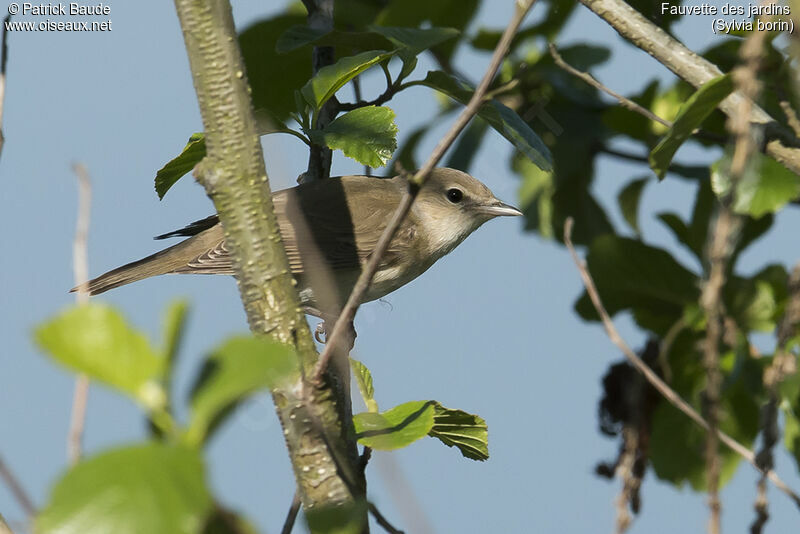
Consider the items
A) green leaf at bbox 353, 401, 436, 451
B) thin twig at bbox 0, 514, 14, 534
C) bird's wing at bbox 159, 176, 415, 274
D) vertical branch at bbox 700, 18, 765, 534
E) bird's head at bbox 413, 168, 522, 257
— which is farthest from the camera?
bird's head at bbox 413, 168, 522, 257

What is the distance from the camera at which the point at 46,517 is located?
877 mm

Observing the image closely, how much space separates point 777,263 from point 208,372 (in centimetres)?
293

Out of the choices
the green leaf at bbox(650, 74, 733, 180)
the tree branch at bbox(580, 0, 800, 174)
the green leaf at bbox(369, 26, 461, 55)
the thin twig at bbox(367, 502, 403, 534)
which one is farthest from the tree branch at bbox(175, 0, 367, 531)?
the tree branch at bbox(580, 0, 800, 174)

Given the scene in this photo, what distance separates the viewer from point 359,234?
4.69 m

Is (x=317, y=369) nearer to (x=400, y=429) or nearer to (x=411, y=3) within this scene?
(x=400, y=429)

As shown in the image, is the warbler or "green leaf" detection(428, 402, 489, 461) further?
the warbler

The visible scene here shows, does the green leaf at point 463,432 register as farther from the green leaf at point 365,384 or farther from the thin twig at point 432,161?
the thin twig at point 432,161

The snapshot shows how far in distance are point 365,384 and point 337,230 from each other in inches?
87.8

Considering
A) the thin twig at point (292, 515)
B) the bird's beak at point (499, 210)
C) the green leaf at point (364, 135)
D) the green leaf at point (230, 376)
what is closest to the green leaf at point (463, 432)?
the thin twig at point (292, 515)

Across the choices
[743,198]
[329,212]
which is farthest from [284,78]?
[743,198]

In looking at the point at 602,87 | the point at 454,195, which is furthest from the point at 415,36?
the point at 454,195

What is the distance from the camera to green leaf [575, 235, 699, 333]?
133 inches

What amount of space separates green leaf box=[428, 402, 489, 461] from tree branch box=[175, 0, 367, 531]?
0.61 meters

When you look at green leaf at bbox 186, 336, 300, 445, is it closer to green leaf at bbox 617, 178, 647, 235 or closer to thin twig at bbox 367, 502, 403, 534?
thin twig at bbox 367, 502, 403, 534
